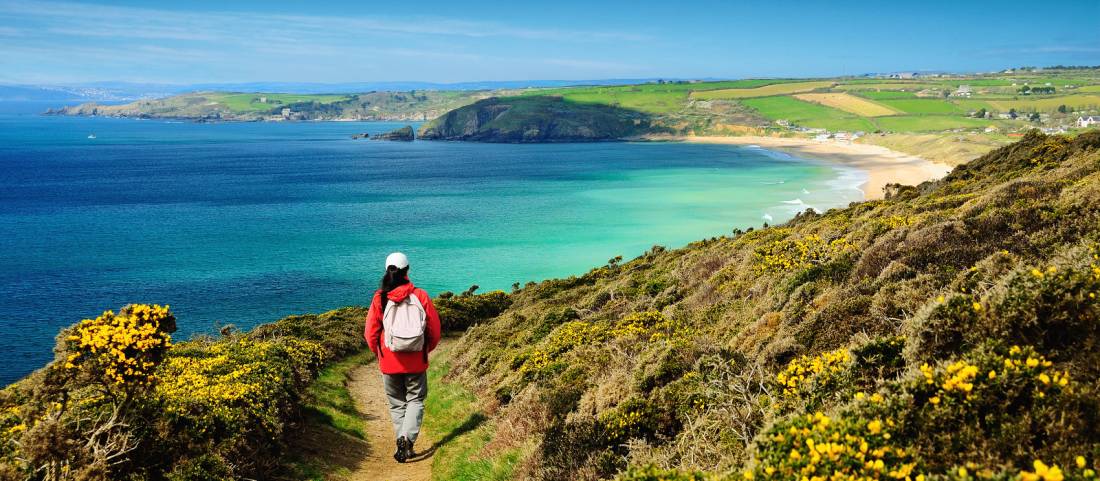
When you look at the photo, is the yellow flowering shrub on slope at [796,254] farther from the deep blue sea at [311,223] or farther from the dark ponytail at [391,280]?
the deep blue sea at [311,223]

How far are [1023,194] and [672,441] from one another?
11.5 meters

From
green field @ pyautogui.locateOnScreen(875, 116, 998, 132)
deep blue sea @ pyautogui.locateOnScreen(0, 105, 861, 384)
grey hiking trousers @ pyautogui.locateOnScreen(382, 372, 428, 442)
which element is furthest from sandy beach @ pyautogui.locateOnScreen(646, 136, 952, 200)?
grey hiking trousers @ pyautogui.locateOnScreen(382, 372, 428, 442)

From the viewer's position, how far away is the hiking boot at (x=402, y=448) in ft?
31.5

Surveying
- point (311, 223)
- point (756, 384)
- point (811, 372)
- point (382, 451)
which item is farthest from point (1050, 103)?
point (382, 451)

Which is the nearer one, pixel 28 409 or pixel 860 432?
pixel 860 432

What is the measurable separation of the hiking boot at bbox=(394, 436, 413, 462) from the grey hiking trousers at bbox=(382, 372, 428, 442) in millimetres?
65

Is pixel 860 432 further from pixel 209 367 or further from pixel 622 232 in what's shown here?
pixel 622 232

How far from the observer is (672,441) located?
23.5ft

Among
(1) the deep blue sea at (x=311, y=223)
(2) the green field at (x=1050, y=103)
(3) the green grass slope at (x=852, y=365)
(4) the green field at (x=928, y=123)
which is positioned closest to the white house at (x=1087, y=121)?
(4) the green field at (x=928, y=123)

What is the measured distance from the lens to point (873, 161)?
13025cm

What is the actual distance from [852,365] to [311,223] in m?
77.3

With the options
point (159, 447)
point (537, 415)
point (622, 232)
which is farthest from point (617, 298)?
point (622, 232)

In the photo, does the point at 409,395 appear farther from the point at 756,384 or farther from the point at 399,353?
the point at 756,384

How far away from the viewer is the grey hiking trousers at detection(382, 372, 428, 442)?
9.47m
